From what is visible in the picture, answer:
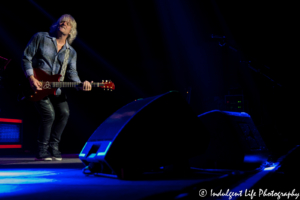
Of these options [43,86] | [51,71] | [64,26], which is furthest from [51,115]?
[64,26]

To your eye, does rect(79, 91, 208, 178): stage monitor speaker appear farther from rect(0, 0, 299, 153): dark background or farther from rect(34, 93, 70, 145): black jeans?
rect(0, 0, 299, 153): dark background

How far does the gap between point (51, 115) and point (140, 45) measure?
15.7ft

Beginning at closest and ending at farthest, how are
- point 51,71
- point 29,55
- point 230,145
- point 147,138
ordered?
point 147,138, point 230,145, point 29,55, point 51,71

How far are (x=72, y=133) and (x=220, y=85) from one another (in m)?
5.47

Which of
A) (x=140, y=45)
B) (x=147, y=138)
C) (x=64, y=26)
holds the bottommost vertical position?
(x=147, y=138)

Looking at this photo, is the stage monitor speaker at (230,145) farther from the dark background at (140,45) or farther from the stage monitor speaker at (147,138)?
the dark background at (140,45)

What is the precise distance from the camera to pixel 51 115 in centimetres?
304

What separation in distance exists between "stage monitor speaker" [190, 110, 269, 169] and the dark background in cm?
283

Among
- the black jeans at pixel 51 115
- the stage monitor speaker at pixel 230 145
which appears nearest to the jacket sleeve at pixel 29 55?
the black jeans at pixel 51 115

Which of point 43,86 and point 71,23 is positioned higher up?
point 71,23

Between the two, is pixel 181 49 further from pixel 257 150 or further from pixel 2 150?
pixel 257 150

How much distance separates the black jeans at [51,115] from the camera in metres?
3.00

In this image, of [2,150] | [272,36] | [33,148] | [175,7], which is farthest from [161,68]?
[2,150]

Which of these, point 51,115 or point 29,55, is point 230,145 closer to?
point 51,115
